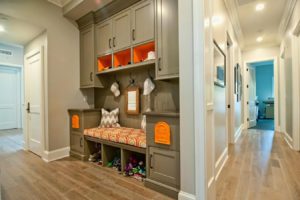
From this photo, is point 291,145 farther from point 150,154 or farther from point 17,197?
point 17,197

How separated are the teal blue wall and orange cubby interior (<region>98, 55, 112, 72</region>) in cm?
846

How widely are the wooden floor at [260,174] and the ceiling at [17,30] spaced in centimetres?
386

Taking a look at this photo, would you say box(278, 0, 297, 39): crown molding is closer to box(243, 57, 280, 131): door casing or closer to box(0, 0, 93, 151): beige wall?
box(243, 57, 280, 131): door casing

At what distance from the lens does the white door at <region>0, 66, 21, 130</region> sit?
19.1ft

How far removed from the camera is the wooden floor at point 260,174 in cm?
182

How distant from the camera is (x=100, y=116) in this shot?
3.23m

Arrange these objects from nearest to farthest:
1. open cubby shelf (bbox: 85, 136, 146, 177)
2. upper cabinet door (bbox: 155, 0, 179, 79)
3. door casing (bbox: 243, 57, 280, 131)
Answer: upper cabinet door (bbox: 155, 0, 179, 79) → open cubby shelf (bbox: 85, 136, 146, 177) → door casing (bbox: 243, 57, 280, 131)

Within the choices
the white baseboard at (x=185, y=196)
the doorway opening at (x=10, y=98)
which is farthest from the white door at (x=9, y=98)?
the white baseboard at (x=185, y=196)

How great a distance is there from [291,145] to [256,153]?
1034mm

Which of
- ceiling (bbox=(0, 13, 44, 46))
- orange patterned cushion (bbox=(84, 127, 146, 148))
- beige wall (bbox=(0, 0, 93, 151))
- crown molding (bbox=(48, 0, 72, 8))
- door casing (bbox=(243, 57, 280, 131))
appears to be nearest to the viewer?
orange patterned cushion (bbox=(84, 127, 146, 148))

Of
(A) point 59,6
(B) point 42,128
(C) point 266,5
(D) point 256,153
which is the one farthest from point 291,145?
(A) point 59,6

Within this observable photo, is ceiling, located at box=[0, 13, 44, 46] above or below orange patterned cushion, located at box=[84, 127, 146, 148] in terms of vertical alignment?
above

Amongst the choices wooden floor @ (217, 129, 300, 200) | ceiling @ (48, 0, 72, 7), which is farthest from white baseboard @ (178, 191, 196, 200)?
ceiling @ (48, 0, 72, 7)

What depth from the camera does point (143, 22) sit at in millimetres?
2439
